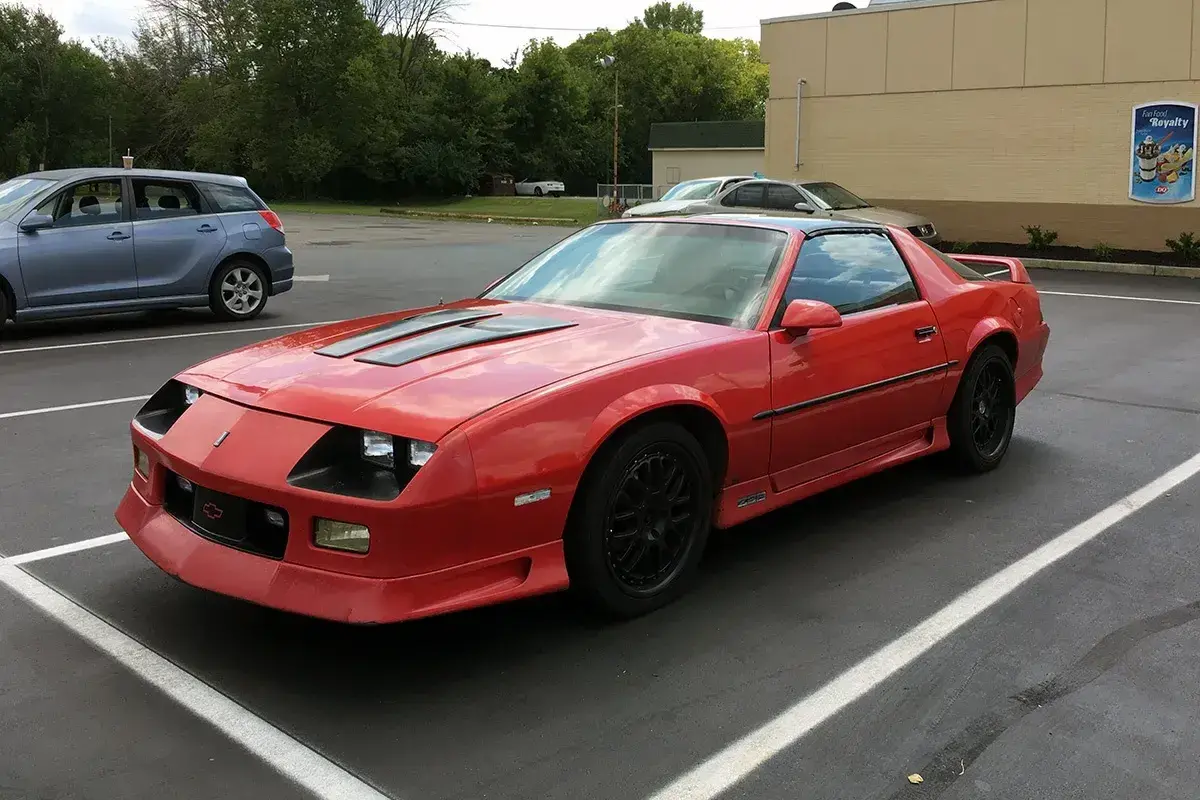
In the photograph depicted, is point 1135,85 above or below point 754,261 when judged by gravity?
above

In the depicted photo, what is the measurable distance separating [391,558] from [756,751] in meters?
1.19

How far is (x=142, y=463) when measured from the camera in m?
4.15

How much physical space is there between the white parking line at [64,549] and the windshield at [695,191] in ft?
54.3

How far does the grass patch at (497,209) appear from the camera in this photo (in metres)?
40.5

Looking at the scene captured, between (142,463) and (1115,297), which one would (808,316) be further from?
(1115,297)

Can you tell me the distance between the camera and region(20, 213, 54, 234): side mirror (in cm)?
1040

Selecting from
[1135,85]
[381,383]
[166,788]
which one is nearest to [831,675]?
[381,383]

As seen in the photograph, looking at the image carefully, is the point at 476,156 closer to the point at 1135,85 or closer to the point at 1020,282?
the point at 1135,85

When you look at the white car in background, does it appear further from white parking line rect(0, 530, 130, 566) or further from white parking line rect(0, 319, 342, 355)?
white parking line rect(0, 530, 130, 566)

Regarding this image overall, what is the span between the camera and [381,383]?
3752mm

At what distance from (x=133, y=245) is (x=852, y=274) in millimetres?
8262

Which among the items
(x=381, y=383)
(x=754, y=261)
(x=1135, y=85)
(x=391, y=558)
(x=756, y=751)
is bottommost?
(x=756, y=751)

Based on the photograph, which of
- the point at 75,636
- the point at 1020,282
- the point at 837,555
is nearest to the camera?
the point at 75,636

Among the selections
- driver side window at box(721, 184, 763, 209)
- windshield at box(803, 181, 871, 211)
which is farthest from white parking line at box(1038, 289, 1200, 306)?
driver side window at box(721, 184, 763, 209)
